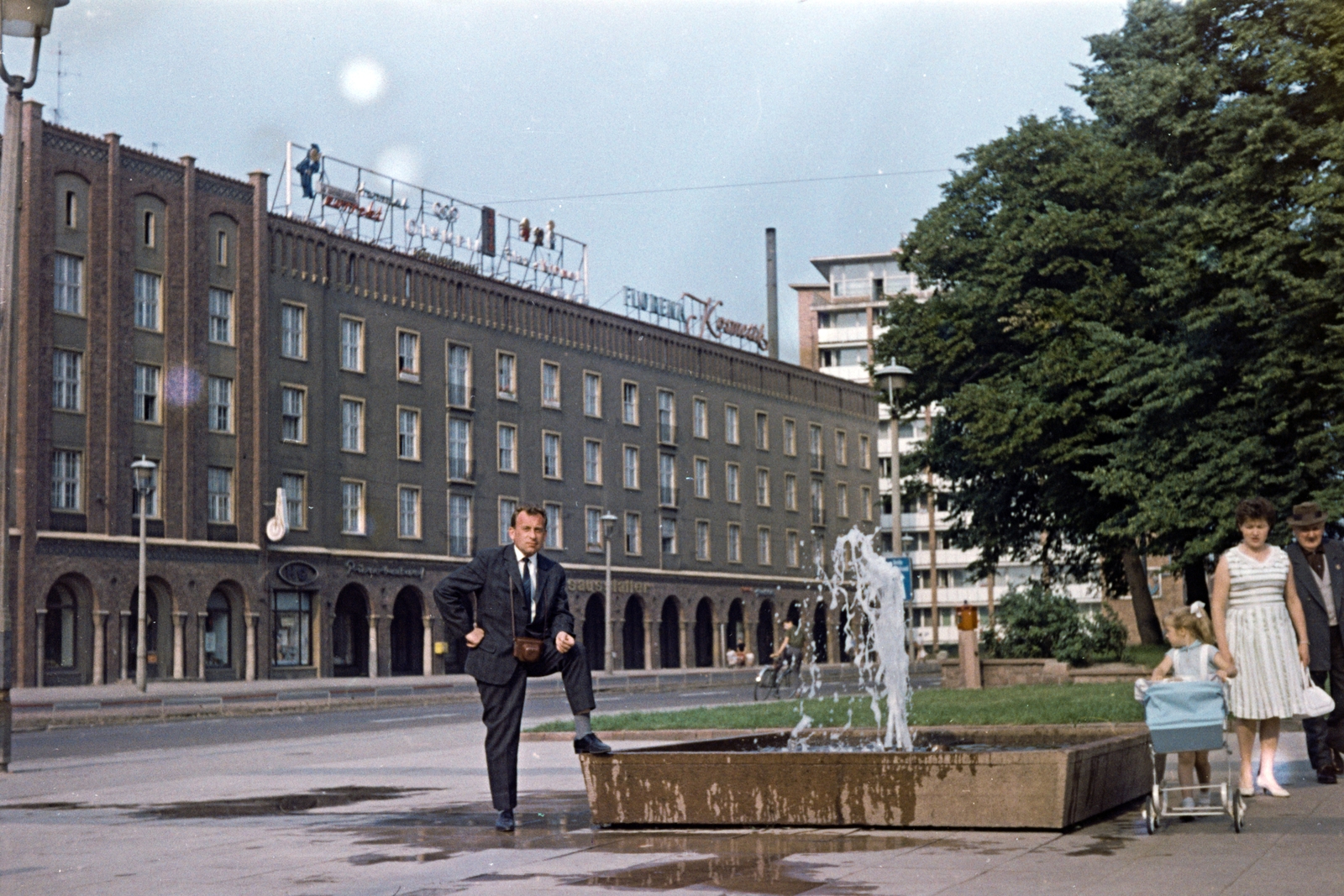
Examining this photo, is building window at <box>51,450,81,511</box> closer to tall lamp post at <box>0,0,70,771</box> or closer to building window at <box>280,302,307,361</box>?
building window at <box>280,302,307,361</box>

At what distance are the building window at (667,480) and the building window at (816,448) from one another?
14.5 meters

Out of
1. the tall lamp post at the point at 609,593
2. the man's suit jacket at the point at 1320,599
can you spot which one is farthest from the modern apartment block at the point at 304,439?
the man's suit jacket at the point at 1320,599

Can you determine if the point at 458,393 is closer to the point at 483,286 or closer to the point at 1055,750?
the point at 483,286

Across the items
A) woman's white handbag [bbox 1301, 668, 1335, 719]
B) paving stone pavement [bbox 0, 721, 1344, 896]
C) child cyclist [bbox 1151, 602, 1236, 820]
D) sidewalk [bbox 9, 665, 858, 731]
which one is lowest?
→ sidewalk [bbox 9, 665, 858, 731]

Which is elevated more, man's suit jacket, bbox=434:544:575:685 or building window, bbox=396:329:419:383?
building window, bbox=396:329:419:383

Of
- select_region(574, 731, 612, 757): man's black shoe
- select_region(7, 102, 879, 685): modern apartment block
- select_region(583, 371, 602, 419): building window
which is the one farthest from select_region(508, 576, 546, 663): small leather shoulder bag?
select_region(583, 371, 602, 419): building window

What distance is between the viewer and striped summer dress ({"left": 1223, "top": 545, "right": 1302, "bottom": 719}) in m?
10.0

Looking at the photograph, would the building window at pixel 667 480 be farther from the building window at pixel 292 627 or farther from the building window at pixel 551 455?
the building window at pixel 292 627

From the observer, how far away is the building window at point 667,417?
76.4 meters

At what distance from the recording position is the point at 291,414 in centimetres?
5619

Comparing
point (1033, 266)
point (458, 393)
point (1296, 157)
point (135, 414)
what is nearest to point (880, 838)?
point (1296, 157)

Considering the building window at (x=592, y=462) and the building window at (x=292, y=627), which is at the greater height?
the building window at (x=592, y=462)

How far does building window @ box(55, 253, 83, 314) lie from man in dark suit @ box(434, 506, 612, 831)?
139ft

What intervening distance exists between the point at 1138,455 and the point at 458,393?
122ft
